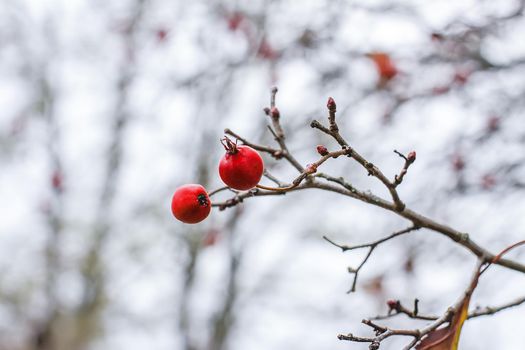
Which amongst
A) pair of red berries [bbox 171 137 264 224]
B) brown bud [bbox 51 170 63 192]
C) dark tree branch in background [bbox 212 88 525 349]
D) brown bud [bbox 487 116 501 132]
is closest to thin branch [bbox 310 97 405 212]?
dark tree branch in background [bbox 212 88 525 349]

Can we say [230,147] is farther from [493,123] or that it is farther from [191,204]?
[493,123]

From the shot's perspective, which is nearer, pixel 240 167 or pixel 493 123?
pixel 240 167

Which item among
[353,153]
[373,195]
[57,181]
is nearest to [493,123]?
[373,195]

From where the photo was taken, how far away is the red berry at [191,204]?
1.38 m

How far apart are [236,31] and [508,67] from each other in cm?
276

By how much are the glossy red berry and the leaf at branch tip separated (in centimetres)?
53

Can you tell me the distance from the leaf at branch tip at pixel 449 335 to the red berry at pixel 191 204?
24.5 inches

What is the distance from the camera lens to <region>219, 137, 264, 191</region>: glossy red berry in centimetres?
125

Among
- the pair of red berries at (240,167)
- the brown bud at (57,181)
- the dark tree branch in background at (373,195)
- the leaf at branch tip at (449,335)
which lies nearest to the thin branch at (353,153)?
the dark tree branch in background at (373,195)

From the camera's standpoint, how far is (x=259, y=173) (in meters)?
1.27

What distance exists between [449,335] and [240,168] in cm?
59

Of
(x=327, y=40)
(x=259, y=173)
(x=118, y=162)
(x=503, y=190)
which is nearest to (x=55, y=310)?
(x=118, y=162)

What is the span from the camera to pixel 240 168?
1.25 metres

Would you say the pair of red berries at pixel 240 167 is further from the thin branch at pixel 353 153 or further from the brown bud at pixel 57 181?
the brown bud at pixel 57 181
